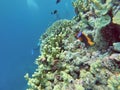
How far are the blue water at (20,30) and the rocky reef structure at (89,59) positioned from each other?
13953 millimetres

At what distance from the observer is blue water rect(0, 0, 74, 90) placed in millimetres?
20314

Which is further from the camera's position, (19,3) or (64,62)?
(19,3)

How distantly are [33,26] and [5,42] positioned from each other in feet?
14.4

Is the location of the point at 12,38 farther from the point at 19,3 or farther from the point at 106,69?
the point at 106,69

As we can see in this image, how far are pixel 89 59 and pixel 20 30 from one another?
29955 millimetres

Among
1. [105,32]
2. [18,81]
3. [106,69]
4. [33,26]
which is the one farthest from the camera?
[33,26]

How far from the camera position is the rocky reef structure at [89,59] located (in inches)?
103

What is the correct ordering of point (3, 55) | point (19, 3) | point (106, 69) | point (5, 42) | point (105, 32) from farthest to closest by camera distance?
point (19, 3)
point (5, 42)
point (3, 55)
point (105, 32)
point (106, 69)

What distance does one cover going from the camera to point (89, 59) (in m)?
3.03

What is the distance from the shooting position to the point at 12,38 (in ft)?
101

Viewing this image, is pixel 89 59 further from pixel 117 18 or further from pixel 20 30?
pixel 20 30

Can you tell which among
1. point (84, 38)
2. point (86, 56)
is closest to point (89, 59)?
point (86, 56)

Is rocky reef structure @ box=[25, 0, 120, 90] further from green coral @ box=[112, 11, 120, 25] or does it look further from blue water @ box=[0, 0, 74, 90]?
blue water @ box=[0, 0, 74, 90]

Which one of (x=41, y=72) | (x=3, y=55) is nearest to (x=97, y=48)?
(x=41, y=72)
